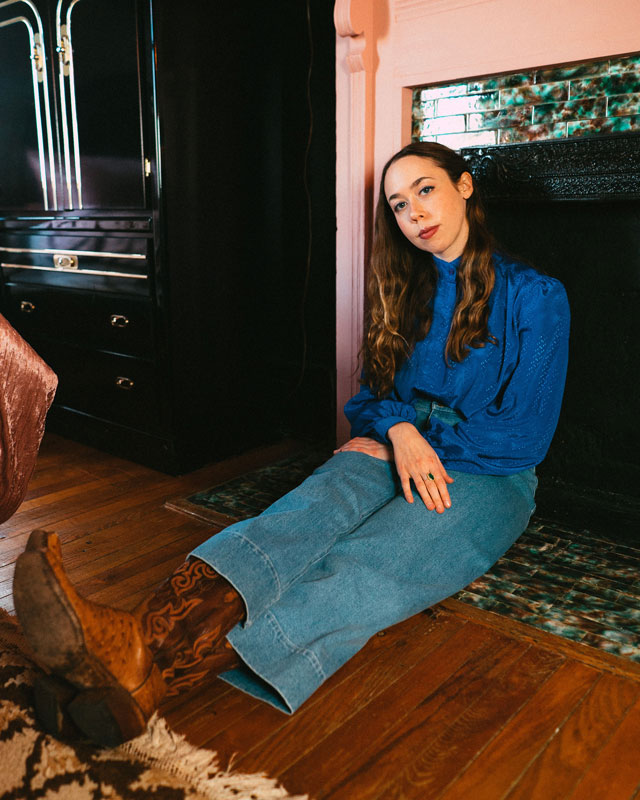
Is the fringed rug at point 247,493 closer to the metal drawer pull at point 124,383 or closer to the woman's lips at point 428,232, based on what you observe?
the metal drawer pull at point 124,383

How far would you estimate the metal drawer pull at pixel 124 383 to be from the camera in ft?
8.10

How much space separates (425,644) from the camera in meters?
1.38

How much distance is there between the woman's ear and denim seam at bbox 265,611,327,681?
1.02m

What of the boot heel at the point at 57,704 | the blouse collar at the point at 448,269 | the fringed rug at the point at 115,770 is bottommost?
the fringed rug at the point at 115,770

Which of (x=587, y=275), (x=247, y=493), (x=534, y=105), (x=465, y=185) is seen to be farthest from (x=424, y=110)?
(x=247, y=493)

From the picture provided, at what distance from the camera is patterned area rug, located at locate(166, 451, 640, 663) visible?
1.43 meters

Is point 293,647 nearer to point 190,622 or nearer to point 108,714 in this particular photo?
point 190,622

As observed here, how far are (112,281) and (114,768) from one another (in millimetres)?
1756

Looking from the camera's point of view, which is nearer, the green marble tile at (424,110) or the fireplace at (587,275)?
the fireplace at (587,275)

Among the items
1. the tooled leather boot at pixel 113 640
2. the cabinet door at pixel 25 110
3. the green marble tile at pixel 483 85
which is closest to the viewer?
the tooled leather boot at pixel 113 640

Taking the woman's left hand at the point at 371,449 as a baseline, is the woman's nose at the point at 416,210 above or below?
above

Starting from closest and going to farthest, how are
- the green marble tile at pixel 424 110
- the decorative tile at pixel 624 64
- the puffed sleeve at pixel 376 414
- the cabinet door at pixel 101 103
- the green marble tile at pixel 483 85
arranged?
the puffed sleeve at pixel 376 414 < the decorative tile at pixel 624 64 < the green marble tile at pixel 483 85 < the green marble tile at pixel 424 110 < the cabinet door at pixel 101 103

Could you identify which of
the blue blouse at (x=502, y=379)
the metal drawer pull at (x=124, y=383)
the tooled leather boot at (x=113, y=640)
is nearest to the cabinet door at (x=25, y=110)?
the metal drawer pull at (x=124, y=383)

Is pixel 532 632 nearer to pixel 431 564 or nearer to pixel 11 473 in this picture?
pixel 431 564
